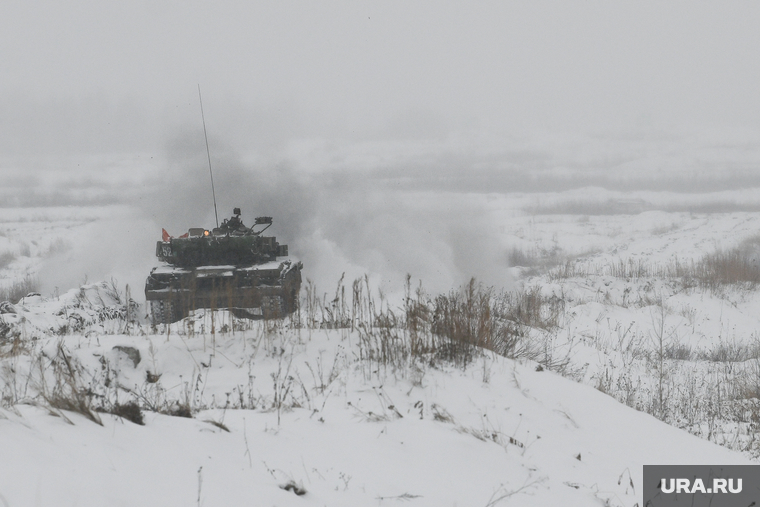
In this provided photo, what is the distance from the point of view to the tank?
1126 centimetres

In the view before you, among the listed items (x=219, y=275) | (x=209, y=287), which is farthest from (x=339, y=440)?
(x=209, y=287)

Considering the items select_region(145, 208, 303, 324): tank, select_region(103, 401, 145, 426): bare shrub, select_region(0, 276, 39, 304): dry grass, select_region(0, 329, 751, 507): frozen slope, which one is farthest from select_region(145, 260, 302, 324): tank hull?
select_region(0, 276, 39, 304): dry grass

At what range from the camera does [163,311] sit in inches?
461

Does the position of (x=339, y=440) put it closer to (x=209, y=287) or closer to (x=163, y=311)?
(x=209, y=287)

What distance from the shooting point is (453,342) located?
18.0 ft

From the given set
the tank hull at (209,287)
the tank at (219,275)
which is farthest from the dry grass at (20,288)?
the tank hull at (209,287)

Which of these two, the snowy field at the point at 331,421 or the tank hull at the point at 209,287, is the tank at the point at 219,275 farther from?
the snowy field at the point at 331,421

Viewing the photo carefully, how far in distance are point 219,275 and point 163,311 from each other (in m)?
1.52

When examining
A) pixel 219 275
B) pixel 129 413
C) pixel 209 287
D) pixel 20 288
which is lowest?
pixel 20 288

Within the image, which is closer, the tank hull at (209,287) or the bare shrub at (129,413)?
the bare shrub at (129,413)

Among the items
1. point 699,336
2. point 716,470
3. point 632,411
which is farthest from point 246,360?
point 699,336

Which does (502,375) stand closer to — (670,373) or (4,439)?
(4,439)

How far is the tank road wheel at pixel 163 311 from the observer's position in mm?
11578

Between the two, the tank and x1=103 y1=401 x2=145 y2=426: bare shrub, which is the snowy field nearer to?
x1=103 y1=401 x2=145 y2=426: bare shrub
